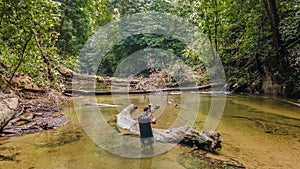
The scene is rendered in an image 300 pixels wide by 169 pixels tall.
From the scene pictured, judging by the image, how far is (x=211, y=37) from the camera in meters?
14.6

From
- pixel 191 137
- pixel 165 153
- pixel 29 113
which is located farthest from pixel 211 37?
pixel 165 153

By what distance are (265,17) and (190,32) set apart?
31.4ft

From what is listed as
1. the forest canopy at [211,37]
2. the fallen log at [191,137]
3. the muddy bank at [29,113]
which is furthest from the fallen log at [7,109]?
the fallen log at [191,137]

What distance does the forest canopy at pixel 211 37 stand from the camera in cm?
494

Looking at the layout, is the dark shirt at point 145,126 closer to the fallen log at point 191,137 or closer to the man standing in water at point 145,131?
the man standing in water at point 145,131

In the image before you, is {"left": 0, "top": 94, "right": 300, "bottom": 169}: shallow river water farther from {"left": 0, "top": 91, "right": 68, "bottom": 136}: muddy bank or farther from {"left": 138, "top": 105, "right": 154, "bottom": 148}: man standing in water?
{"left": 138, "top": 105, "right": 154, "bottom": 148}: man standing in water

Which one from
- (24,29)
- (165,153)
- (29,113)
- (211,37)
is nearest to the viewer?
(165,153)

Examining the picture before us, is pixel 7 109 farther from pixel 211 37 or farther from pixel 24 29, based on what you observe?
pixel 211 37

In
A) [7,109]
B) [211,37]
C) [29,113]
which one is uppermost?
[211,37]

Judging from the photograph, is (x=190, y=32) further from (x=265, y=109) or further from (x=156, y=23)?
(x=265, y=109)

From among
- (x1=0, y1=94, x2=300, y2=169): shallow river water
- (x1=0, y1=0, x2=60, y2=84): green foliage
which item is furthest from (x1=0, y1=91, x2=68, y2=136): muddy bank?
(x1=0, y1=0, x2=60, y2=84): green foliage

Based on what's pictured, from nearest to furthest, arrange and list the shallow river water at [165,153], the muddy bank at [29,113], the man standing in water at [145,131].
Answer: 1. the shallow river water at [165,153]
2. the man standing in water at [145,131]
3. the muddy bank at [29,113]

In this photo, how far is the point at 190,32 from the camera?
18.8m

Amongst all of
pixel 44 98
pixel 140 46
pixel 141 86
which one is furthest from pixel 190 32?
pixel 44 98
